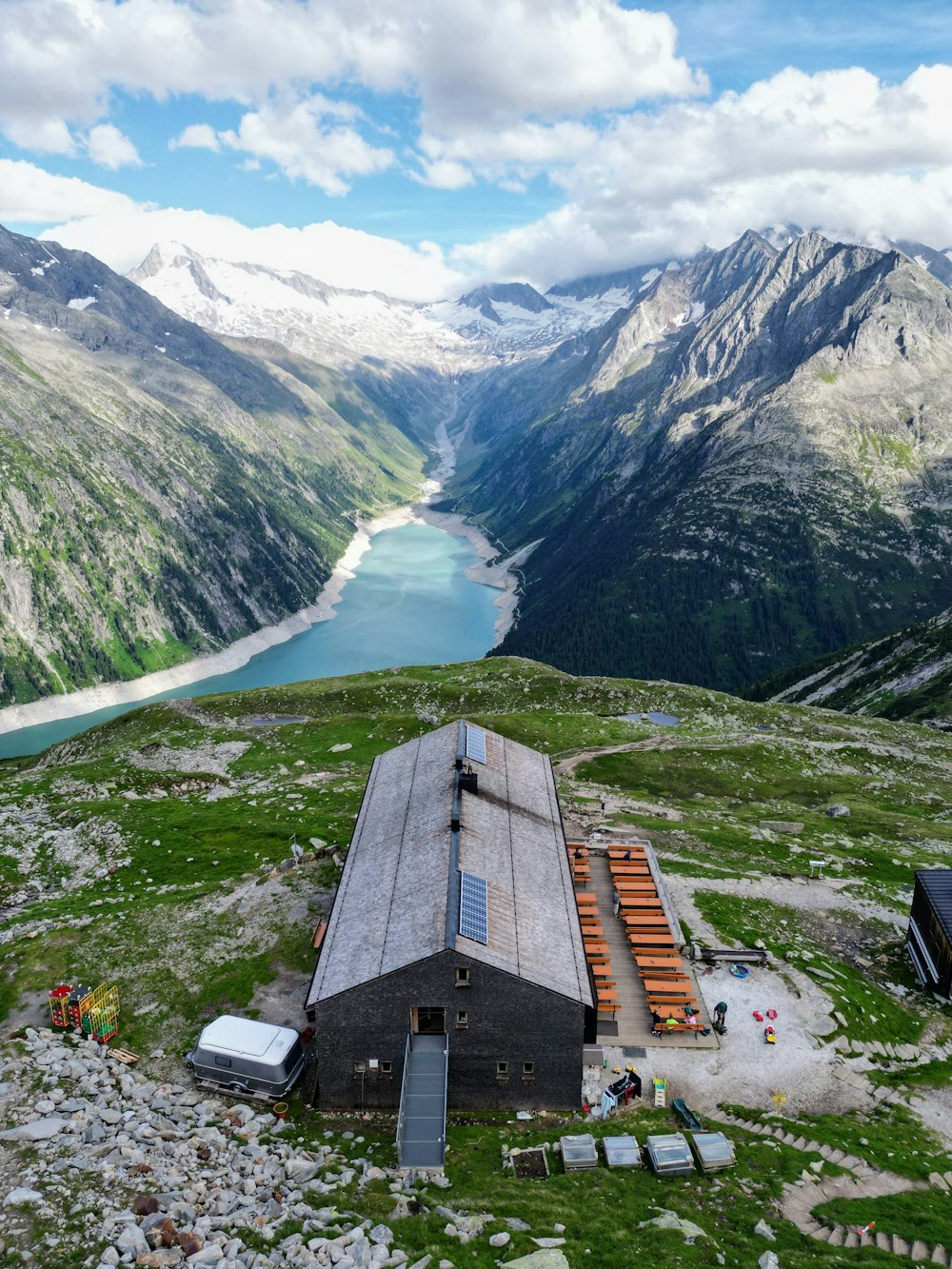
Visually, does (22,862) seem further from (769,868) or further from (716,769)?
(716,769)

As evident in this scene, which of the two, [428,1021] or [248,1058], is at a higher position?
[428,1021]

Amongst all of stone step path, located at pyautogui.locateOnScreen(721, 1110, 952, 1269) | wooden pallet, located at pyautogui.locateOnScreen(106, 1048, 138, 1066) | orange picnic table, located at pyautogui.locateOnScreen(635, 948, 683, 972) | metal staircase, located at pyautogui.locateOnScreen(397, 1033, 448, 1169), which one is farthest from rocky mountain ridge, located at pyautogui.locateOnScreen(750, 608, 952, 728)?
wooden pallet, located at pyautogui.locateOnScreen(106, 1048, 138, 1066)

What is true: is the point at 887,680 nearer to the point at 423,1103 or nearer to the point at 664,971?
the point at 664,971

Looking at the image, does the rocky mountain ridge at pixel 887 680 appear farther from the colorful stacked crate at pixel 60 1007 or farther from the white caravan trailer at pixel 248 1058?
the colorful stacked crate at pixel 60 1007

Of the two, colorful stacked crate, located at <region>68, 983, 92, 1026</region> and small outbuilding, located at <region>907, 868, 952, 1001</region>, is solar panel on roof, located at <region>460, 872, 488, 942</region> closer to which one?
colorful stacked crate, located at <region>68, 983, 92, 1026</region>

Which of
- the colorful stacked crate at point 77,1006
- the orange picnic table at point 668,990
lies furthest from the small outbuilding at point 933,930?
the colorful stacked crate at point 77,1006

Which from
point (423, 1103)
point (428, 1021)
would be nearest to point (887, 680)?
point (428, 1021)

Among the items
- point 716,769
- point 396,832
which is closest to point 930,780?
point 716,769
